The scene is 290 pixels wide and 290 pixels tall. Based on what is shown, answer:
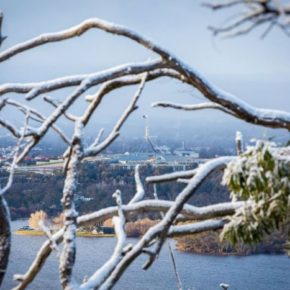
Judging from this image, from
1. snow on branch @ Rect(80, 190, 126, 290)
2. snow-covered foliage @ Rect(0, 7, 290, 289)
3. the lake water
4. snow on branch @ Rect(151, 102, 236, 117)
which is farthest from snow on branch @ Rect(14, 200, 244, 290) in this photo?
the lake water

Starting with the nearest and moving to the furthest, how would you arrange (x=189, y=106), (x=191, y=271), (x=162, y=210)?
(x=162, y=210) → (x=189, y=106) → (x=191, y=271)

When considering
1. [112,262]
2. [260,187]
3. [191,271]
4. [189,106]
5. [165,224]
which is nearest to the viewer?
[112,262]

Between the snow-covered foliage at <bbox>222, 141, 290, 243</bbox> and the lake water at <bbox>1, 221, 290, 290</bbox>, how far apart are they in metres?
5.29

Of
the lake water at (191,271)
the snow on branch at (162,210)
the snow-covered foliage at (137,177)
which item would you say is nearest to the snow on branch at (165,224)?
the snow-covered foliage at (137,177)

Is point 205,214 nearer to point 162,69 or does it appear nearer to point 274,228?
point 274,228

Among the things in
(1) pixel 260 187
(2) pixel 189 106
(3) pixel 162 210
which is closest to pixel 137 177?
(3) pixel 162 210

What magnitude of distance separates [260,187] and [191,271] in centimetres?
677

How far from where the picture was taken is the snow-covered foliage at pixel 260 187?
300cm

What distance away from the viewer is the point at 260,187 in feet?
10.1

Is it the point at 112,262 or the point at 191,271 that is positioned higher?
the point at 112,262

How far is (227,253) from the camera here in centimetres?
998

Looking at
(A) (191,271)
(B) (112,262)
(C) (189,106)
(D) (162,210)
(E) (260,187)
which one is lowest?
(A) (191,271)

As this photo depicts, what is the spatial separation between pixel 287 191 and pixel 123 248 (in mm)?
795

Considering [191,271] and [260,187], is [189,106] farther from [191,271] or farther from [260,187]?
[191,271]
